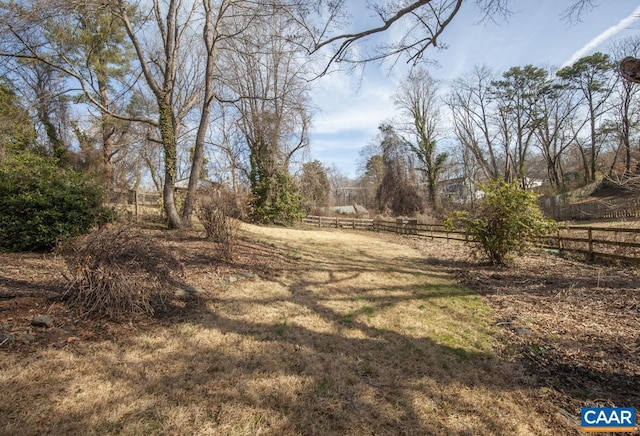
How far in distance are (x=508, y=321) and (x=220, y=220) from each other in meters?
5.97

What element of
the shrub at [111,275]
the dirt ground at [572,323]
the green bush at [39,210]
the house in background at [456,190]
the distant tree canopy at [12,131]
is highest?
the distant tree canopy at [12,131]

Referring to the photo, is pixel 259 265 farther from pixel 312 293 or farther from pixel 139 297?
pixel 139 297

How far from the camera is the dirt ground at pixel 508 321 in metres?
2.71

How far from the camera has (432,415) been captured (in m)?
2.43

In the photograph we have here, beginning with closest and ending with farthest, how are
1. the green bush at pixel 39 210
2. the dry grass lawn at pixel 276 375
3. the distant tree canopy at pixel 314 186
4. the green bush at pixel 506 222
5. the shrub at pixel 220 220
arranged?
1. the dry grass lawn at pixel 276 375
2. the green bush at pixel 39 210
3. the shrub at pixel 220 220
4. the green bush at pixel 506 222
5. the distant tree canopy at pixel 314 186

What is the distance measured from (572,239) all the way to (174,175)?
43.4 feet

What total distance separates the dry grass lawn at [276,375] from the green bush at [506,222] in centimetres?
317

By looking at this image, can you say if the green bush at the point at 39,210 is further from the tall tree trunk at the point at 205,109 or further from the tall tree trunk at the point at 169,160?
the tall tree trunk at the point at 205,109

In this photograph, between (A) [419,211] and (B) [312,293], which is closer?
(B) [312,293]

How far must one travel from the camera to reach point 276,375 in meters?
2.87

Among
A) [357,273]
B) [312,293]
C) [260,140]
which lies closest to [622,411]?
[312,293]

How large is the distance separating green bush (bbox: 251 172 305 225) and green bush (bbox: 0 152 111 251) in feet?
40.5

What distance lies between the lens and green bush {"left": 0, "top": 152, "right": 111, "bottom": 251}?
19.7 feet

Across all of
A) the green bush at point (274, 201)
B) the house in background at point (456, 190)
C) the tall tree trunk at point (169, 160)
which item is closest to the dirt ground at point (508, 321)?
the tall tree trunk at point (169, 160)
